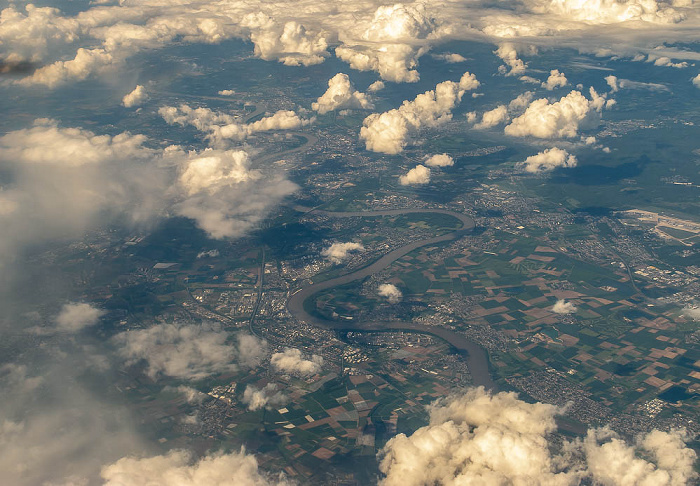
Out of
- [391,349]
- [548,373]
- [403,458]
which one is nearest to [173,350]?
[391,349]

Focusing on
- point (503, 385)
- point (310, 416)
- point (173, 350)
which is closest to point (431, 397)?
point (503, 385)

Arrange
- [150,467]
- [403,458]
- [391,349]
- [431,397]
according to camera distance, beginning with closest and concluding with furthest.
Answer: [403,458] → [150,467] → [431,397] → [391,349]

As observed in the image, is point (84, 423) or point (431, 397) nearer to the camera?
point (84, 423)

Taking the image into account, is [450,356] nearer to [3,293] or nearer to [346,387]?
[346,387]

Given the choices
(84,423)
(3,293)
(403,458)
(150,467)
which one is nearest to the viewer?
(403,458)

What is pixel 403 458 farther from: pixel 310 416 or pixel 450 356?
pixel 450 356

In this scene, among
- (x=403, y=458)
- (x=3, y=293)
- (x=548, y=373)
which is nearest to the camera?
(x=403, y=458)

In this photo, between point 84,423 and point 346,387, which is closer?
point 84,423

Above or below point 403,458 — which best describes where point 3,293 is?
below

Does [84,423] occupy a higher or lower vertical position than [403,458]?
lower
